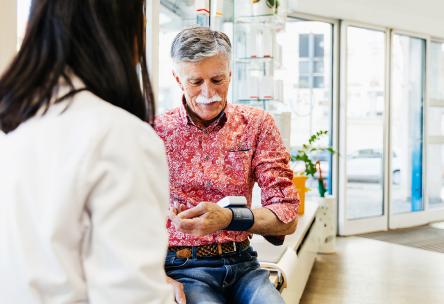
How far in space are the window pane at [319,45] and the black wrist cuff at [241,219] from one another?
477 cm

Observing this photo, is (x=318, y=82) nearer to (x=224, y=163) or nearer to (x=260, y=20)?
(x=260, y=20)

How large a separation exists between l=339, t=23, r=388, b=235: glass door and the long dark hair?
18.0 ft

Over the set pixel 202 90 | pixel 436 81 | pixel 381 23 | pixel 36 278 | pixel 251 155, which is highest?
pixel 381 23

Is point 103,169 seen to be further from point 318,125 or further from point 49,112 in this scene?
point 318,125

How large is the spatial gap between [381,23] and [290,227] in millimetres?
5106

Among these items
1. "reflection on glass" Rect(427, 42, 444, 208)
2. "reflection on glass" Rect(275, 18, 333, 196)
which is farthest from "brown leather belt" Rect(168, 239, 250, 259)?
"reflection on glass" Rect(427, 42, 444, 208)

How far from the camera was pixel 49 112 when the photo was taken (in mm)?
817

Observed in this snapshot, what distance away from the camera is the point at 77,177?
0.75 m

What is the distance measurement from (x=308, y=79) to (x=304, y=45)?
1.35ft

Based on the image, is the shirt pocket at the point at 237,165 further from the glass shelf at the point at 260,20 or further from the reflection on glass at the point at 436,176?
the reflection on glass at the point at 436,176

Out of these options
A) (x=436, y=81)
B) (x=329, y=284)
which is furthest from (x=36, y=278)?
(x=436, y=81)

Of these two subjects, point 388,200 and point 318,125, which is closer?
point 318,125

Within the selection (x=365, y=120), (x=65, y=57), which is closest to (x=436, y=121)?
(x=365, y=120)

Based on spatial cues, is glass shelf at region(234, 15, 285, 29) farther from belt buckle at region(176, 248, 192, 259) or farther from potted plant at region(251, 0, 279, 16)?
belt buckle at region(176, 248, 192, 259)
